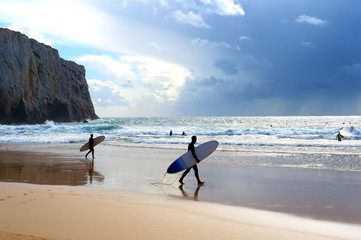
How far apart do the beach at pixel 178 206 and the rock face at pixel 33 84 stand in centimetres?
5560

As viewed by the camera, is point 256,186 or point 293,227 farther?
point 256,186

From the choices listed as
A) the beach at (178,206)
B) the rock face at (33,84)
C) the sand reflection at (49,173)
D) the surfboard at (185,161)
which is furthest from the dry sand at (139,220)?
the rock face at (33,84)

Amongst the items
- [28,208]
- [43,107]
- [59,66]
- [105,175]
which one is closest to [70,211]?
[28,208]

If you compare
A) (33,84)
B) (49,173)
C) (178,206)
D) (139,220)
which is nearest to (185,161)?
(178,206)

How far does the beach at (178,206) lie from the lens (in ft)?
17.8

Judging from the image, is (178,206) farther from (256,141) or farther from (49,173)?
(256,141)

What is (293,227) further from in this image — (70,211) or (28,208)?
(28,208)

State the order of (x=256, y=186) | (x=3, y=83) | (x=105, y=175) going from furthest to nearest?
(x=3, y=83)
(x=105, y=175)
(x=256, y=186)

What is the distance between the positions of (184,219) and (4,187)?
5398 millimetres

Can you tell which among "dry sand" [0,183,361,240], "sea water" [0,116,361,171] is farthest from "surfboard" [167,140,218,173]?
"sea water" [0,116,361,171]

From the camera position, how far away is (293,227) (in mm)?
6055

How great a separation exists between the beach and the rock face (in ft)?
182

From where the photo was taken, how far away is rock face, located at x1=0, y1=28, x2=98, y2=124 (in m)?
62.0

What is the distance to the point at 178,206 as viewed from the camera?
7.46 meters
